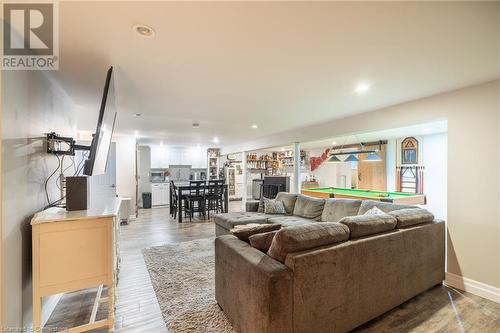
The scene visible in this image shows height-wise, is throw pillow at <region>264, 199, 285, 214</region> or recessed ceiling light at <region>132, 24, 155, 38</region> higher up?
recessed ceiling light at <region>132, 24, 155, 38</region>

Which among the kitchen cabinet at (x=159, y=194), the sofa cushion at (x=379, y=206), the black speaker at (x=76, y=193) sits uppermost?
the black speaker at (x=76, y=193)

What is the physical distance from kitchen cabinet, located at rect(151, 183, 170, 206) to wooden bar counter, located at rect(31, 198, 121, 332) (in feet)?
23.4

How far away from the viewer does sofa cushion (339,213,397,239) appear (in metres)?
2.08

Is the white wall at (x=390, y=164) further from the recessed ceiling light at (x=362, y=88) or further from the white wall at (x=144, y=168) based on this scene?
the white wall at (x=144, y=168)

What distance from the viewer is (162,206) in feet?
29.1

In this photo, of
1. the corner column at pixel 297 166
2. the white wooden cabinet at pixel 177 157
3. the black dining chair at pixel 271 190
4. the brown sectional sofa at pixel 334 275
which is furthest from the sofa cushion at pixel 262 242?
the white wooden cabinet at pixel 177 157

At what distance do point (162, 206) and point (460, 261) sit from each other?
8.53m

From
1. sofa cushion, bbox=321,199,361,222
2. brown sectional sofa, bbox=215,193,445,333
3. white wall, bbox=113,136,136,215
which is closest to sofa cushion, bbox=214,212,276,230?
sofa cushion, bbox=321,199,361,222

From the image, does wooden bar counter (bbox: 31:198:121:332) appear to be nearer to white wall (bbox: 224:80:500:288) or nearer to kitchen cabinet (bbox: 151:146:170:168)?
white wall (bbox: 224:80:500:288)

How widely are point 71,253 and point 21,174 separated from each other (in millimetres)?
719

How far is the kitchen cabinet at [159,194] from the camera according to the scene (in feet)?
28.9

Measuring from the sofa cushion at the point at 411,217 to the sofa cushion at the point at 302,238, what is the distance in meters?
0.91

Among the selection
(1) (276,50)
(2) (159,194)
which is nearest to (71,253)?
(1) (276,50)

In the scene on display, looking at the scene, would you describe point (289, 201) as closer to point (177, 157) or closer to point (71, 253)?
point (71, 253)
